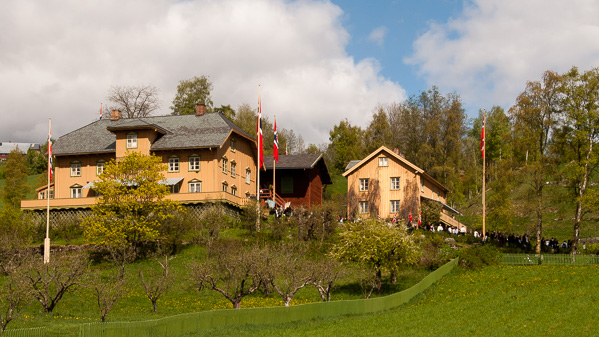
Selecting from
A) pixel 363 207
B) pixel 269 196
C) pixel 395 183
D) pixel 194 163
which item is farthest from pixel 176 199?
pixel 395 183

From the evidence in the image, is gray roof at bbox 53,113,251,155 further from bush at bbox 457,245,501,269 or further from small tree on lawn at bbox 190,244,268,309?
small tree on lawn at bbox 190,244,268,309

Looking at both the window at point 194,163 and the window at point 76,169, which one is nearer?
the window at point 194,163

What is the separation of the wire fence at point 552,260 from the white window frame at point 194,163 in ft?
85.8

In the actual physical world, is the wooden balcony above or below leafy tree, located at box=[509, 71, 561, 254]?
below

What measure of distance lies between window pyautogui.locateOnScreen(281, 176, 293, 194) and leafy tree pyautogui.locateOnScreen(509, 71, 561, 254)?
22884 millimetres

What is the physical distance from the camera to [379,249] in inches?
1563

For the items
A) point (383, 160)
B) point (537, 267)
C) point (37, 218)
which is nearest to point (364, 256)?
point (537, 267)

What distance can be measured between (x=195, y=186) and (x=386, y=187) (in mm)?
16773

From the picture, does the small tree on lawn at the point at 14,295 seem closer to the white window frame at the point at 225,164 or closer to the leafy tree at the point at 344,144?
the white window frame at the point at 225,164

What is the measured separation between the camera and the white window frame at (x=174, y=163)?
58.7 meters

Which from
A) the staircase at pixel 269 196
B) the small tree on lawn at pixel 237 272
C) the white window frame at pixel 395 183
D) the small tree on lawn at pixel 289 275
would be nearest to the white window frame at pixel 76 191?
the staircase at pixel 269 196

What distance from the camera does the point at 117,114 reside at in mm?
65750

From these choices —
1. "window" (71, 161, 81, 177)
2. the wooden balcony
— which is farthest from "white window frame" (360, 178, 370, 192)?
"window" (71, 161, 81, 177)

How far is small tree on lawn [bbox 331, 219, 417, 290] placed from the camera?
39531mm
